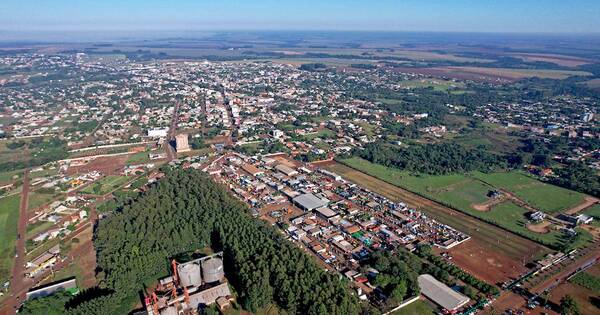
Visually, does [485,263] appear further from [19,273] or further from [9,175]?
[9,175]

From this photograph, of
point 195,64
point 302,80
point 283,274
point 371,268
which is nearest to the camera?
point 283,274

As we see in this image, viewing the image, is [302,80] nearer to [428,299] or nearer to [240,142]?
[240,142]

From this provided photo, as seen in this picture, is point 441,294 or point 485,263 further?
point 485,263

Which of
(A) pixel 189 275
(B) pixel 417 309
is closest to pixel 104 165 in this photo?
(A) pixel 189 275

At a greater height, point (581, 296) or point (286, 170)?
point (286, 170)

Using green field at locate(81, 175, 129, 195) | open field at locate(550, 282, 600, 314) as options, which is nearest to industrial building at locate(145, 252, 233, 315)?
green field at locate(81, 175, 129, 195)

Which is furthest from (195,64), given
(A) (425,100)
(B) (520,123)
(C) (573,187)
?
(C) (573,187)
